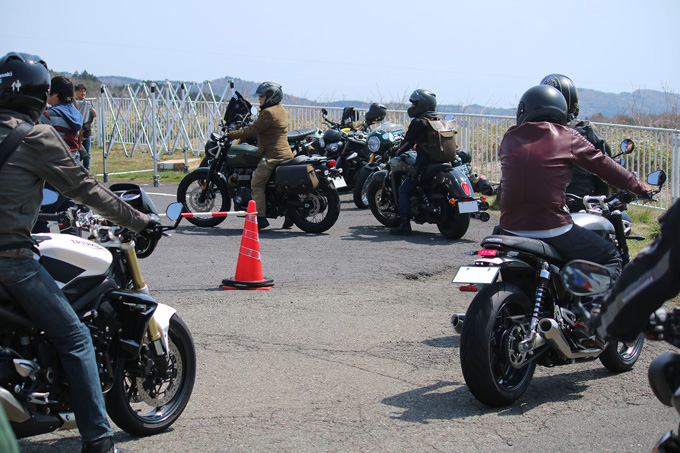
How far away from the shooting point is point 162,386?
4559mm

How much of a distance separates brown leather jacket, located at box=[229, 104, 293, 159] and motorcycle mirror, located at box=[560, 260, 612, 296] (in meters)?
9.12

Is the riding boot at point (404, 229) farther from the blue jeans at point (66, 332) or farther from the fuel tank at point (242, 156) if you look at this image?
the blue jeans at point (66, 332)

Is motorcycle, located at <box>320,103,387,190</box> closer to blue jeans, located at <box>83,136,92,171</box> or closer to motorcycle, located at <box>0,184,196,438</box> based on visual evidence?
blue jeans, located at <box>83,136,92,171</box>

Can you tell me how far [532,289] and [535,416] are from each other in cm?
79

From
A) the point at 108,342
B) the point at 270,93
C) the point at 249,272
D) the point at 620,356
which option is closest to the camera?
the point at 108,342

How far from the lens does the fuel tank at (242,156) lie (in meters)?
12.1

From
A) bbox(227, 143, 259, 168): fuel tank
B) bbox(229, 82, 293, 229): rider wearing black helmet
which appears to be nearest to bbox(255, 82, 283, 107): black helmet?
bbox(229, 82, 293, 229): rider wearing black helmet

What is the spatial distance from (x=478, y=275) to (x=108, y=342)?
2.09m

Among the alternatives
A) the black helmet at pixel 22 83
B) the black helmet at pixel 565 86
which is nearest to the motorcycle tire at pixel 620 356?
the black helmet at pixel 565 86

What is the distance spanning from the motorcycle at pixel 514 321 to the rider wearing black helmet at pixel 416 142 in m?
5.87

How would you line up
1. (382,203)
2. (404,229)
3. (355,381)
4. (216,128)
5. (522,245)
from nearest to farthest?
(522,245)
(355,381)
(404,229)
(382,203)
(216,128)

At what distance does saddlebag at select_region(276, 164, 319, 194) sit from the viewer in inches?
440

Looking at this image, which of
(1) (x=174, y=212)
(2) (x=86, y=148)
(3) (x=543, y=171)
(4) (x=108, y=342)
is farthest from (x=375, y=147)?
(4) (x=108, y=342)

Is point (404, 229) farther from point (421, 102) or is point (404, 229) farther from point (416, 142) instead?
point (421, 102)
